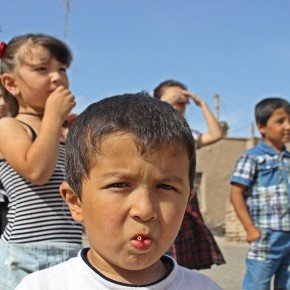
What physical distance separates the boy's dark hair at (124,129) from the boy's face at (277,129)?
9.66 feet

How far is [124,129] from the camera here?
151 centimetres

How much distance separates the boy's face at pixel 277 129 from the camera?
4473mm

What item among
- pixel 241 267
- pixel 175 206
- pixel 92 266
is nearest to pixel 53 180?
pixel 92 266

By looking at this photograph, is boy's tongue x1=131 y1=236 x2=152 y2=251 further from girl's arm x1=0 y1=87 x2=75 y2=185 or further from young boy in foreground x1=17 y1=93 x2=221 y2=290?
girl's arm x1=0 y1=87 x2=75 y2=185

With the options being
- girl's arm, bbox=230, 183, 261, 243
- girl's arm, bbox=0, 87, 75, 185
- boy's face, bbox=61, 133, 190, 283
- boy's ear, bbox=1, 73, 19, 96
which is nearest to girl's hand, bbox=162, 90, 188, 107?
girl's arm, bbox=230, 183, 261, 243

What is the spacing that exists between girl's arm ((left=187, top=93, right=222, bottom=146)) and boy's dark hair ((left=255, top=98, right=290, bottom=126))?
1.09 feet

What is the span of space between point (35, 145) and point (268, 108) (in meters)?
2.79

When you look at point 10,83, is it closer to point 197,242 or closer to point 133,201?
point 133,201

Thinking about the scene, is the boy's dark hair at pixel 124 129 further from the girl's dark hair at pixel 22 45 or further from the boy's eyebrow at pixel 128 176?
the girl's dark hair at pixel 22 45

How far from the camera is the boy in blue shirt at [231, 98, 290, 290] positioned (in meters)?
4.15

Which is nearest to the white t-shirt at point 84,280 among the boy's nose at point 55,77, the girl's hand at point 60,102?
the girl's hand at point 60,102

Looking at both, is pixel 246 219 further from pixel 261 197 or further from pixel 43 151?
pixel 43 151

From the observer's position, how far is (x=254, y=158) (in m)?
4.34

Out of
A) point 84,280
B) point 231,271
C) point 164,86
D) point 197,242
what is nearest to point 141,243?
point 84,280
